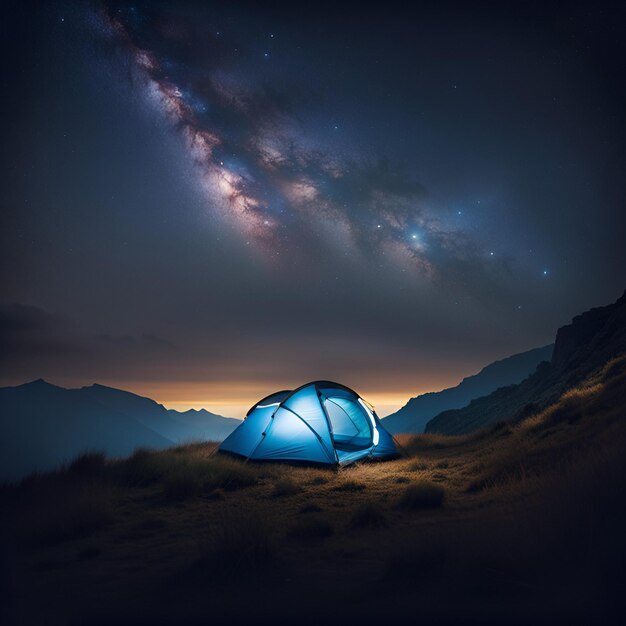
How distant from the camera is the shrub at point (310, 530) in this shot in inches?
260

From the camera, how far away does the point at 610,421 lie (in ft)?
31.2

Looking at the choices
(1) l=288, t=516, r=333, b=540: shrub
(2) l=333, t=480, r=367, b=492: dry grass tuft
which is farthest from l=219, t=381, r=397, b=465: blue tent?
(1) l=288, t=516, r=333, b=540: shrub

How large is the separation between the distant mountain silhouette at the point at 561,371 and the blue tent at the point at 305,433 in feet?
29.6

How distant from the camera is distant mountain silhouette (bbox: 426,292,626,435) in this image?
801 inches

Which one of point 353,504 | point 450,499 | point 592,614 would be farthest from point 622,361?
point 592,614

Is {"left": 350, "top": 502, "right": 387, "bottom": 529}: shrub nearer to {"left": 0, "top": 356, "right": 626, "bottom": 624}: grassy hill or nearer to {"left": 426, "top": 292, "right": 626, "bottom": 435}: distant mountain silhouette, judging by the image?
{"left": 0, "top": 356, "right": 626, "bottom": 624}: grassy hill

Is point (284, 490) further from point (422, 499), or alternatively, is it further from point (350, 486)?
point (422, 499)

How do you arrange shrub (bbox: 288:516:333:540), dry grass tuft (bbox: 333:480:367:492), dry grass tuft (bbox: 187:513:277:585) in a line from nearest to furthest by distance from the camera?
dry grass tuft (bbox: 187:513:277:585), shrub (bbox: 288:516:333:540), dry grass tuft (bbox: 333:480:367:492)

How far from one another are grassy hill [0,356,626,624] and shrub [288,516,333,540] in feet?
0.07

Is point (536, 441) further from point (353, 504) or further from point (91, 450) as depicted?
point (91, 450)

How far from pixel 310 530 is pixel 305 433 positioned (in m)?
7.12

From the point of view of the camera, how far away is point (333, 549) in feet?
19.7

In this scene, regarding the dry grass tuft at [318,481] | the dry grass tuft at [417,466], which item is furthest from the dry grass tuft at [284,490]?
the dry grass tuft at [417,466]

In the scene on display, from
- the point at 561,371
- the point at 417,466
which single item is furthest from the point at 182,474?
the point at 561,371
